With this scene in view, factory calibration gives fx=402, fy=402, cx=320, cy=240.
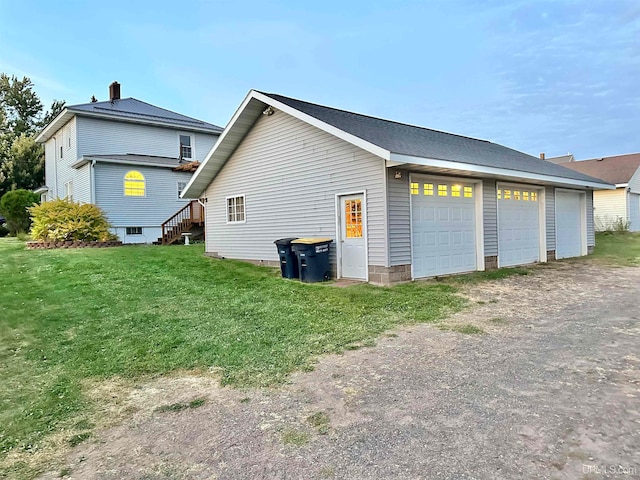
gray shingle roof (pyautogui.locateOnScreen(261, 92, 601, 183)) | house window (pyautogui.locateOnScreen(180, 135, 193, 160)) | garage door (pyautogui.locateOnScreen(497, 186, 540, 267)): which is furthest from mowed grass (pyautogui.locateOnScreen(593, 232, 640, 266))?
house window (pyautogui.locateOnScreen(180, 135, 193, 160))

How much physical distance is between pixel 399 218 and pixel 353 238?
1.24 metres

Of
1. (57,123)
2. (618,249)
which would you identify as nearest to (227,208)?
(57,123)

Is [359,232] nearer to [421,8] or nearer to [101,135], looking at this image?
[421,8]

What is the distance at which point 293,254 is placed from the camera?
987 centimetres

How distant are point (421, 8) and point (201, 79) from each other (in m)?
14.0

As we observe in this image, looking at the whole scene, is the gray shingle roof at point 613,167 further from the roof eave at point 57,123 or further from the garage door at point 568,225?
the roof eave at point 57,123

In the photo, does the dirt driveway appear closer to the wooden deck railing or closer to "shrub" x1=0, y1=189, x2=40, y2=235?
the wooden deck railing

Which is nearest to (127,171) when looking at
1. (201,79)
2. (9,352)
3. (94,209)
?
(94,209)

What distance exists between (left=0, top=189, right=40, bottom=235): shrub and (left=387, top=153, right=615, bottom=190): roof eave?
70.3 feet

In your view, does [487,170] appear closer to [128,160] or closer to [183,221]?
[183,221]

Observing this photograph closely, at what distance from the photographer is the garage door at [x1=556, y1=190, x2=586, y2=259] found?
1397cm

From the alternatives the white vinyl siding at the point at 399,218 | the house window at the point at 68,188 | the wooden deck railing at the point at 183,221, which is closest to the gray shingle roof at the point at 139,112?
the house window at the point at 68,188

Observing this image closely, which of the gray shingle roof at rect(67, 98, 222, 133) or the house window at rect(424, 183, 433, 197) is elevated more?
the gray shingle roof at rect(67, 98, 222, 133)

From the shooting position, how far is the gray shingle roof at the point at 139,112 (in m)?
20.0
